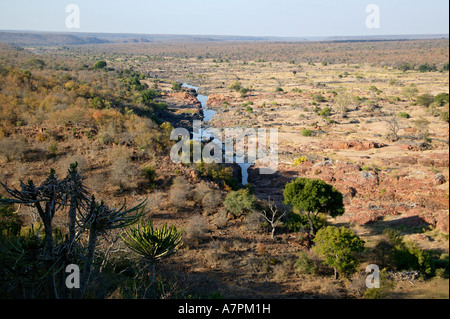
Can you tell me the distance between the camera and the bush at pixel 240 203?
1405cm

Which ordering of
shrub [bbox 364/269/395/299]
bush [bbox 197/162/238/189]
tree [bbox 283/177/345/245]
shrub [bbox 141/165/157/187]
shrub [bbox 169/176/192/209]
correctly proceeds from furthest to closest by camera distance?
bush [bbox 197/162/238/189], shrub [bbox 141/165/157/187], shrub [bbox 169/176/192/209], tree [bbox 283/177/345/245], shrub [bbox 364/269/395/299]

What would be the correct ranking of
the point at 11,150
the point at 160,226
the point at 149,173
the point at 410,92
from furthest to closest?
the point at 410,92 < the point at 149,173 < the point at 11,150 < the point at 160,226

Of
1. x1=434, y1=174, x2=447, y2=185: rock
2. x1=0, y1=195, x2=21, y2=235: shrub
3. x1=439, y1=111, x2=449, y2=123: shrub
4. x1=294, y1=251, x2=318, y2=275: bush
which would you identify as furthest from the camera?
x1=439, y1=111, x2=449, y2=123: shrub

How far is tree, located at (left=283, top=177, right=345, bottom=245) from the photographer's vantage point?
526 inches

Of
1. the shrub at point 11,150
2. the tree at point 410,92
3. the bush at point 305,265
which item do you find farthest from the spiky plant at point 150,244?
the tree at point 410,92

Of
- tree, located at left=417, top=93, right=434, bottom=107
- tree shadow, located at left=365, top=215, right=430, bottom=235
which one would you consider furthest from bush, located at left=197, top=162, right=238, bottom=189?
tree, located at left=417, top=93, right=434, bottom=107

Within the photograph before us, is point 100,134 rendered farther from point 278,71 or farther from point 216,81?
point 278,71

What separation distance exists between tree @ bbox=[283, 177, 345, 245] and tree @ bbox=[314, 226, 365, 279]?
2.49m

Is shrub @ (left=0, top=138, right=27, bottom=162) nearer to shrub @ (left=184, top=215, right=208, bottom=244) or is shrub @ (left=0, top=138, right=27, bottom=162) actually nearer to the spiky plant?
shrub @ (left=184, top=215, right=208, bottom=244)

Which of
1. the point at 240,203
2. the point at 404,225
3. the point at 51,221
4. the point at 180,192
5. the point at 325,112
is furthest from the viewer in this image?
the point at 325,112

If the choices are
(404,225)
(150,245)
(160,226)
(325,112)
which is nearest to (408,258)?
(404,225)

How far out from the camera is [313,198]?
1338 cm

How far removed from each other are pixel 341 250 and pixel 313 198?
330 cm

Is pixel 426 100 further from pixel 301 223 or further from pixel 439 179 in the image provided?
pixel 301 223
